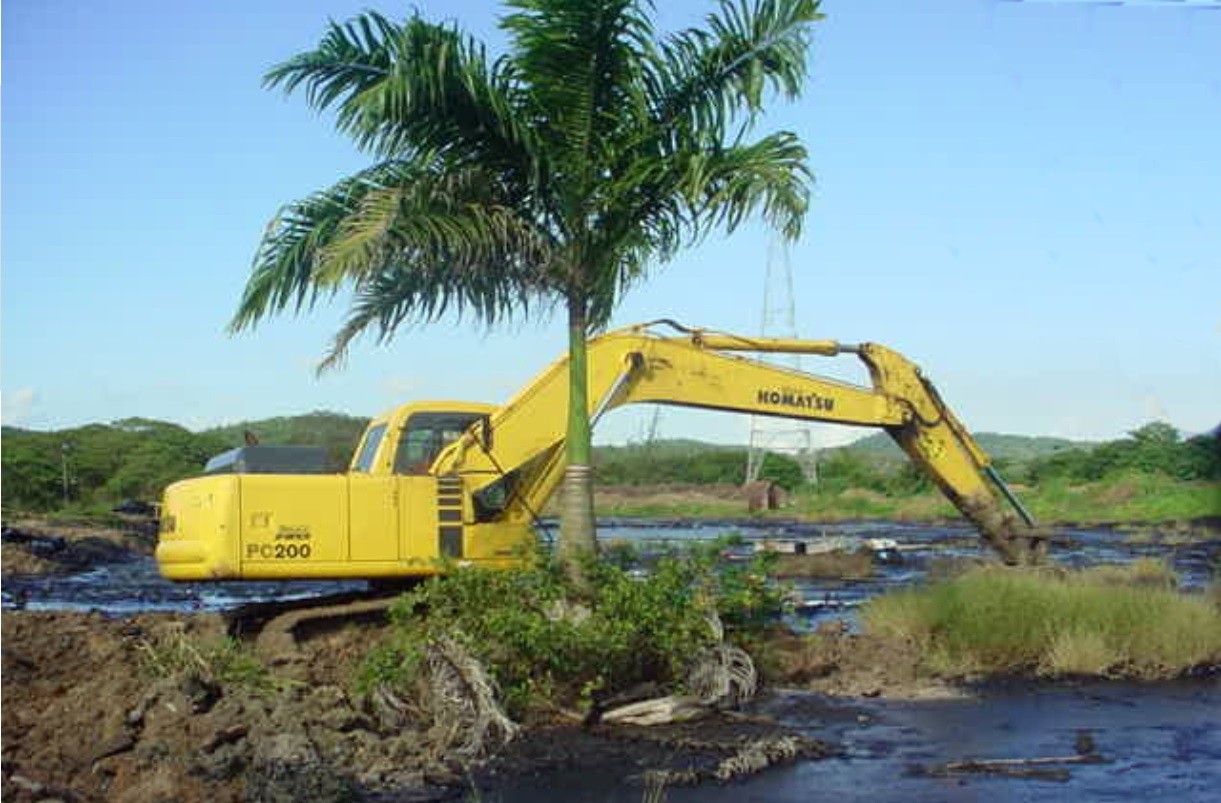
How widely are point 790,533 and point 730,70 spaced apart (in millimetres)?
43572

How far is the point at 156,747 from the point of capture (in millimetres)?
11789

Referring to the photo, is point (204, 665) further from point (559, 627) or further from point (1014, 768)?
point (1014, 768)

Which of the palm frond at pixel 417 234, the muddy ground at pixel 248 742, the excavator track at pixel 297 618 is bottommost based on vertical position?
→ the muddy ground at pixel 248 742

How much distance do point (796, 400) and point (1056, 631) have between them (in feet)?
12.9

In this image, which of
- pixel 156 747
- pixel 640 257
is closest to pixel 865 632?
pixel 640 257

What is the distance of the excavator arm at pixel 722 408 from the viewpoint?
1661 centimetres

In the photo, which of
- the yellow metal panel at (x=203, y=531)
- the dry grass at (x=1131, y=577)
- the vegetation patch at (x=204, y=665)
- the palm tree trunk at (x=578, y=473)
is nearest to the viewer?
the vegetation patch at (x=204, y=665)

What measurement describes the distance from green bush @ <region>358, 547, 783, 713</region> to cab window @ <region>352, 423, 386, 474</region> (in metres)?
2.95

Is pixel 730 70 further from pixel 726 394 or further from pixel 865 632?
pixel 865 632

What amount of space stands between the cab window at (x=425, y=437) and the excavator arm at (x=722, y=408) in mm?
563

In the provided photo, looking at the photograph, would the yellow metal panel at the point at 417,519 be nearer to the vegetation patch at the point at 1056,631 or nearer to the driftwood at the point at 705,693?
the driftwood at the point at 705,693

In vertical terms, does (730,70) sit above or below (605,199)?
above

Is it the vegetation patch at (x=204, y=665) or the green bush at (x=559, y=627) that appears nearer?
the vegetation patch at (x=204, y=665)

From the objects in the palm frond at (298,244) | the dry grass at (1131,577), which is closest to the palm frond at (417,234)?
the palm frond at (298,244)
